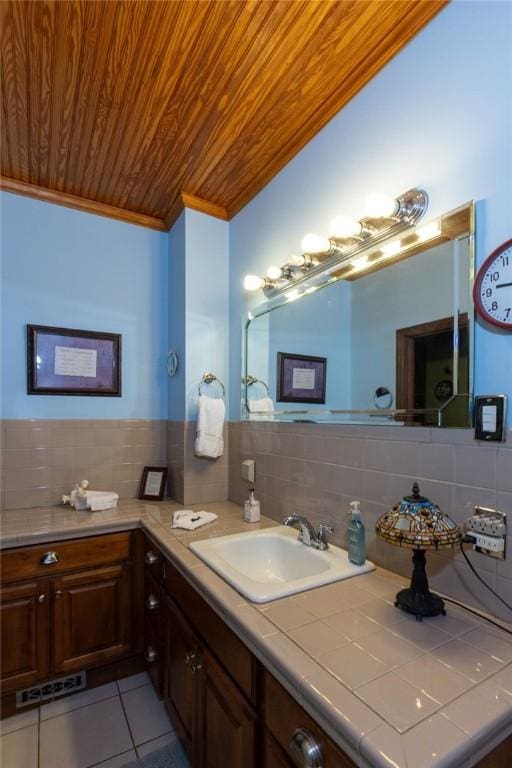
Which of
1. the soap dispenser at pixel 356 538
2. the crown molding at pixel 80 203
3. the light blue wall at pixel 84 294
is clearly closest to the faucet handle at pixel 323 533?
the soap dispenser at pixel 356 538

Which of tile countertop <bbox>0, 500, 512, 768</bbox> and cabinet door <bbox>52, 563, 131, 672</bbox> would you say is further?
cabinet door <bbox>52, 563, 131, 672</bbox>

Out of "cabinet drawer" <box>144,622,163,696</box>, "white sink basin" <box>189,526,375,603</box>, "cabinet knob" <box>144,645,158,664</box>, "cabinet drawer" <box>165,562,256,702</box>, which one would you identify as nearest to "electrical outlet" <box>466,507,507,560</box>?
"white sink basin" <box>189,526,375,603</box>

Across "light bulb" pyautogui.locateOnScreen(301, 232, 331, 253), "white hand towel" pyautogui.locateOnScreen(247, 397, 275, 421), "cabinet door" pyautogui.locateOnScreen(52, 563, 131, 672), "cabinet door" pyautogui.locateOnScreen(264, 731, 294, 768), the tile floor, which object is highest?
"light bulb" pyautogui.locateOnScreen(301, 232, 331, 253)

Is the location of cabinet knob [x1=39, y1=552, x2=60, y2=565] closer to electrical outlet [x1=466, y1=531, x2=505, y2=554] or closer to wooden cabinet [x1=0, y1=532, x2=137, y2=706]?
wooden cabinet [x1=0, y1=532, x2=137, y2=706]

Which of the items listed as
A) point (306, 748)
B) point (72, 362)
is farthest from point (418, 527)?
point (72, 362)

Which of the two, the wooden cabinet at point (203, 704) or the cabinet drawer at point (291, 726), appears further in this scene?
the wooden cabinet at point (203, 704)

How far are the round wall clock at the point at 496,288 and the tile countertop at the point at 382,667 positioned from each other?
74 cm

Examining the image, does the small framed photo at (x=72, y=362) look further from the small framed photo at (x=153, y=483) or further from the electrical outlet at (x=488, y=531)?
the electrical outlet at (x=488, y=531)

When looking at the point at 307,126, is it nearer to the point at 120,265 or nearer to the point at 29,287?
the point at 120,265

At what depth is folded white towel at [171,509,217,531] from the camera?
5.27 feet

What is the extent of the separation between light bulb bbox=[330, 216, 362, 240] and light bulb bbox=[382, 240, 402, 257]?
11cm

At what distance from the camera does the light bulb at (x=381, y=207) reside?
116cm

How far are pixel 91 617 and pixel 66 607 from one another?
4.9 inches

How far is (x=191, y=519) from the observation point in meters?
1.66
